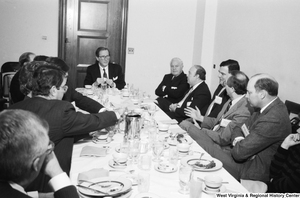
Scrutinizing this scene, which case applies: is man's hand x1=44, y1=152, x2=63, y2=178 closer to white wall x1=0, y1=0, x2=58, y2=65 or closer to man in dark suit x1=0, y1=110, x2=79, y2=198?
man in dark suit x1=0, y1=110, x2=79, y2=198

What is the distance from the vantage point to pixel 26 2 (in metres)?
7.04

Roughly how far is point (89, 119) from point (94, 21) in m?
5.19

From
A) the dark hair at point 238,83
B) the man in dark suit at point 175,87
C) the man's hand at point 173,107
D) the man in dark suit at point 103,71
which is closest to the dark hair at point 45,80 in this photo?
the dark hair at point 238,83

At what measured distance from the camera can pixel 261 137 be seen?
8.98 feet

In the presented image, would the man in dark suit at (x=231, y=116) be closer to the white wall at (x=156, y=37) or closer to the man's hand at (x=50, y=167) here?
the man's hand at (x=50, y=167)

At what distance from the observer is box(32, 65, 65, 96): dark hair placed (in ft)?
7.61

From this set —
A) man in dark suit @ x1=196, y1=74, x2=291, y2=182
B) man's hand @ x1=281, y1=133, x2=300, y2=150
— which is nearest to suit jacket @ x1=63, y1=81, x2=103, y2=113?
man in dark suit @ x1=196, y1=74, x2=291, y2=182

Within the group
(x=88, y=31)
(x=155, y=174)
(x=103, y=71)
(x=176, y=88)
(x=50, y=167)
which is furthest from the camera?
(x=88, y=31)

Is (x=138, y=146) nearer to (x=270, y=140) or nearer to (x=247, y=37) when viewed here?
(x=270, y=140)

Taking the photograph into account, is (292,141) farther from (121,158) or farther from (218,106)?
(218,106)

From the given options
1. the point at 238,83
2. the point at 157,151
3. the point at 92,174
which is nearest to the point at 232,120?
the point at 238,83

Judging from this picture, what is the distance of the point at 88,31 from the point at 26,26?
1294mm

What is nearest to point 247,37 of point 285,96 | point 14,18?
point 285,96

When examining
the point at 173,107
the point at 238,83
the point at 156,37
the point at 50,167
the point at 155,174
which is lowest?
the point at 173,107
